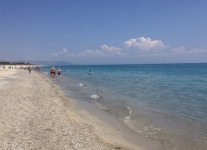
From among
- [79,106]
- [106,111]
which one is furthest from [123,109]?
[79,106]

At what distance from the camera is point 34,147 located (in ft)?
27.0

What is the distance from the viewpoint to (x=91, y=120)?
13836 mm

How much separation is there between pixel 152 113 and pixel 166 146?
20.7 feet

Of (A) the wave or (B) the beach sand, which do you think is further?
(A) the wave

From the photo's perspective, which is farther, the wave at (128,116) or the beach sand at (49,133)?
the wave at (128,116)

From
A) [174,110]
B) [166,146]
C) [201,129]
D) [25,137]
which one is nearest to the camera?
[25,137]

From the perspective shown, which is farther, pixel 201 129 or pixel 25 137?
pixel 201 129

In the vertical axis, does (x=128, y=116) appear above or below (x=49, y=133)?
below

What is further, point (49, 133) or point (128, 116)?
point (128, 116)

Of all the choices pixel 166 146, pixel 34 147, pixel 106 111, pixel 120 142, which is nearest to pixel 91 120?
pixel 106 111

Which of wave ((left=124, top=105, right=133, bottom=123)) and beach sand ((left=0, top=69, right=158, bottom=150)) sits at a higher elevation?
beach sand ((left=0, top=69, right=158, bottom=150))

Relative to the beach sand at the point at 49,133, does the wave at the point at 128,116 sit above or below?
below

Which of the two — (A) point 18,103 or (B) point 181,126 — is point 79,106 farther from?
(B) point 181,126

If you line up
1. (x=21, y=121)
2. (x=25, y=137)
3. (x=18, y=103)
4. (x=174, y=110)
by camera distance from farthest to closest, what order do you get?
(x=174, y=110) < (x=18, y=103) < (x=21, y=121) < (x=25, y=137)
